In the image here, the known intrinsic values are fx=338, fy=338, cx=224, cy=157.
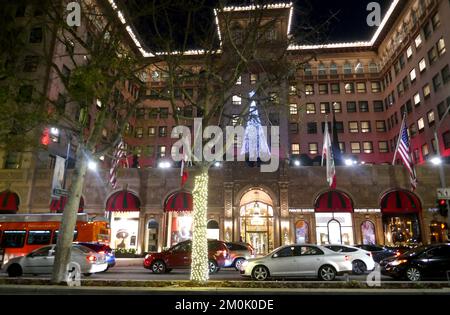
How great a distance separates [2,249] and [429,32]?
45519 millimetres

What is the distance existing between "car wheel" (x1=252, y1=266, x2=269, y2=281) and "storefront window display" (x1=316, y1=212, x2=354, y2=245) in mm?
16777

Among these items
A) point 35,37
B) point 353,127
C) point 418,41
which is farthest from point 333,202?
point 35,37

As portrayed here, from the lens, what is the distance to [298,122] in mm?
50125

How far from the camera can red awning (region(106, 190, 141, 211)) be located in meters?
31.2

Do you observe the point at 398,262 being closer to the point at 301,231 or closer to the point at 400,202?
the point at 301,231

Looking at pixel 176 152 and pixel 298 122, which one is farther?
pixel 298 122

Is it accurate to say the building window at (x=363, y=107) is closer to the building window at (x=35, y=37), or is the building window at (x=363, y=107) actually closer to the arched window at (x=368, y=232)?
the arched window at (x=368, y=232)

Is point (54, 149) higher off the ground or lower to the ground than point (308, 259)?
higher

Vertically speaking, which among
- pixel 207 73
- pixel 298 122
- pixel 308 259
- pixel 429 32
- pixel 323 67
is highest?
pixel 323 67

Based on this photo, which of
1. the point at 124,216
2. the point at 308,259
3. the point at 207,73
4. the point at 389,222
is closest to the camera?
the point at 207,73

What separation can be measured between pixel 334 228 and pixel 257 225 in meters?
6.87

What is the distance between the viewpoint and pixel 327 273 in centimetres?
1398

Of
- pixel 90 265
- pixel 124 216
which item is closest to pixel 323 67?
pixel 124 216
